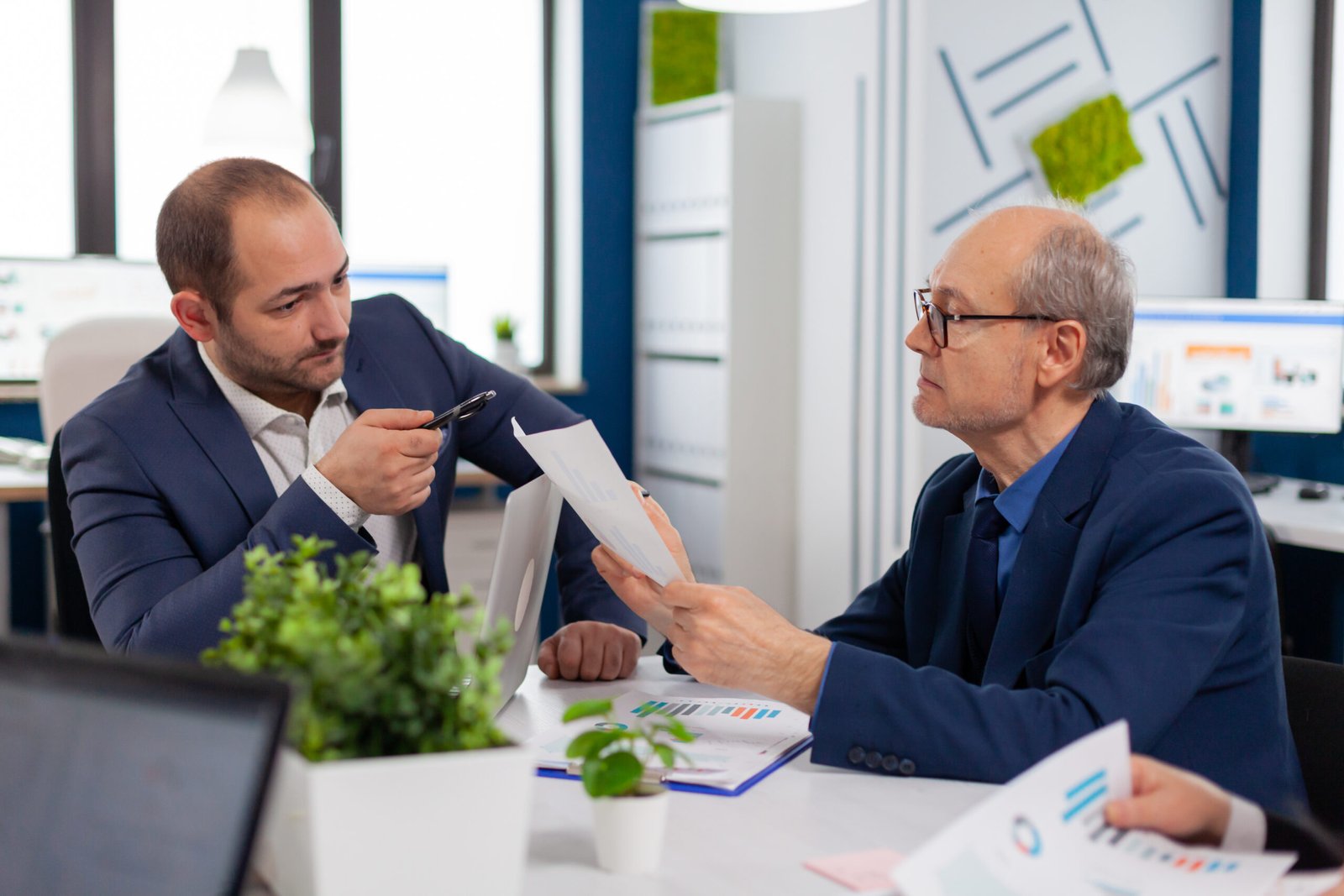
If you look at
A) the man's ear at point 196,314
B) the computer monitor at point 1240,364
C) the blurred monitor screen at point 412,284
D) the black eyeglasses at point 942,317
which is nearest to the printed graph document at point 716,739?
the black eyeglasses at point 942,317

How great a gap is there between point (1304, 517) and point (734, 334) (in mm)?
1956

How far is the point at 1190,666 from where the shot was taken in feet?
4.10

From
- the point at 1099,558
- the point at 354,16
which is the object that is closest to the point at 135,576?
the point at 1099,558

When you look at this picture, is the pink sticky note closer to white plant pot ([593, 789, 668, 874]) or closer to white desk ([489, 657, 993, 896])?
white desk ([489, 657, 993, 896])

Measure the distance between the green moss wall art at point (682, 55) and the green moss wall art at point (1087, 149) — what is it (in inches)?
56.1

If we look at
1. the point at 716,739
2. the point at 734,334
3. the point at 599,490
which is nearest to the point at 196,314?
the point at 599,490

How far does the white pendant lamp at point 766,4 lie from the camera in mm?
2021

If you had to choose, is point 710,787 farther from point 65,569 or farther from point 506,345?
point 506,345

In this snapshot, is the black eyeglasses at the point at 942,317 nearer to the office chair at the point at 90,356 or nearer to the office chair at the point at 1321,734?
the office chair at the point at 1321,734

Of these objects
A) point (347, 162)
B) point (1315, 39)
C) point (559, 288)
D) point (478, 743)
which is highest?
point (1315, 39)

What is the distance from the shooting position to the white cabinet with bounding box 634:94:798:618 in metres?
4.58

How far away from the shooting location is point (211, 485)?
1629 millimetres

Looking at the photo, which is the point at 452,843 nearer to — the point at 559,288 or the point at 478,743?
the point at 478,743

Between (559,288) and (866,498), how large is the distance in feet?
5.72
